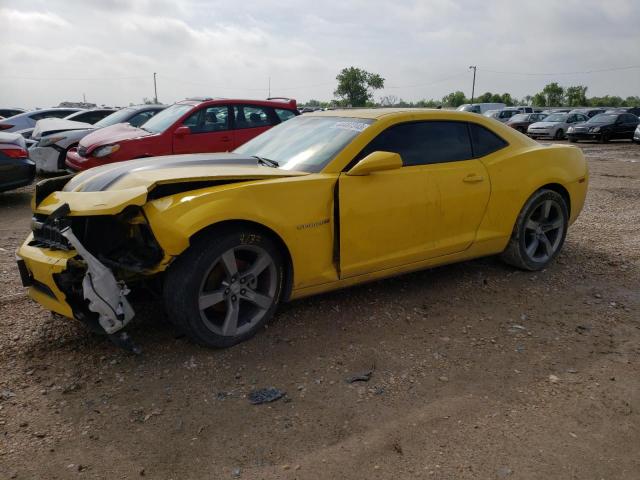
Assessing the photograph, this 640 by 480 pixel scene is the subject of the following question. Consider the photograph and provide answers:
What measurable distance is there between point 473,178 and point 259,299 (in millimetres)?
1977

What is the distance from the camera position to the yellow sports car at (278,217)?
295cm

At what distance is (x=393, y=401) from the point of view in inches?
108

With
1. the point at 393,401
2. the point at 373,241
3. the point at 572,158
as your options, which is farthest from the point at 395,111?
the point at 393,401

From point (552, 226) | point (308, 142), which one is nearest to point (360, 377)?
point (308, 142)

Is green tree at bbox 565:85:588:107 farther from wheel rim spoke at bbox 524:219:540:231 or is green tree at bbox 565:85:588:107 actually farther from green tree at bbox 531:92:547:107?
wheel rim spoke at bbox 524:219:540:231

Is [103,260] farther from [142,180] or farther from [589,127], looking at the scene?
[589,127]

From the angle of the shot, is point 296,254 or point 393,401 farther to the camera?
point 296,254

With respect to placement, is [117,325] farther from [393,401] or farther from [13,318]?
[393,401]

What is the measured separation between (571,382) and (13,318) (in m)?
3.63

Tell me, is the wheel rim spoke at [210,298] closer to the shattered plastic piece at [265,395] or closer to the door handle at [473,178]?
the shattered plastic piece at [265,395]

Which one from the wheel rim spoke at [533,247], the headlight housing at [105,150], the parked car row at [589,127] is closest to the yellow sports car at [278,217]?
the wheel rim spoke at [533,247]

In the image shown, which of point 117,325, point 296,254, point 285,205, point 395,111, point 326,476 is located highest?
point 395,111

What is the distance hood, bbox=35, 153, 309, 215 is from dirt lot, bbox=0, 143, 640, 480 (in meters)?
0.90

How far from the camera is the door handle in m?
4.05
